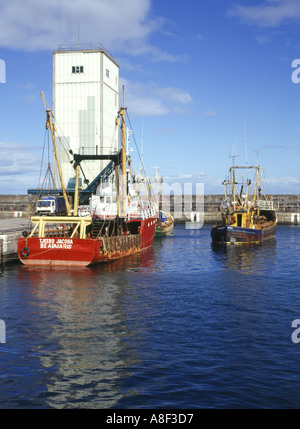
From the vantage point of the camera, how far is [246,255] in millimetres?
49000

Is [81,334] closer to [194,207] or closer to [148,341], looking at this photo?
[148,341]

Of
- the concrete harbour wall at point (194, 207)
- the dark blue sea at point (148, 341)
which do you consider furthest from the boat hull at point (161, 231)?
the dark blue sea at point (148, 341)

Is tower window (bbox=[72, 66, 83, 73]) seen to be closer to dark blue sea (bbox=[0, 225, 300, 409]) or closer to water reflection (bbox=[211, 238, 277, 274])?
water reflection (bbox=[211, 238, 277, 274])

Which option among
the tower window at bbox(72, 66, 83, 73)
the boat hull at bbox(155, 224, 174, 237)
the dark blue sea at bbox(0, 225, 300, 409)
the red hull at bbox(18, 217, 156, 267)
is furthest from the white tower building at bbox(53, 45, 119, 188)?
the dark blue sea at bbox(0, 225, 300, 409)

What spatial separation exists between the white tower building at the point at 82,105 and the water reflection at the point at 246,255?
28.9m

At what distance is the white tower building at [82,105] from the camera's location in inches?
2943

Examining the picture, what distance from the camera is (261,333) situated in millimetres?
19156

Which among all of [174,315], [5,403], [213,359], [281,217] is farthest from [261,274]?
[281,217]

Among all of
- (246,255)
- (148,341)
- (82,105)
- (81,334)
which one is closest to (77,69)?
(82,105)

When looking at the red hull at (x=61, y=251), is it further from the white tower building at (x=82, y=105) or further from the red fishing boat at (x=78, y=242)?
the white tower building at (x=82, y=105)

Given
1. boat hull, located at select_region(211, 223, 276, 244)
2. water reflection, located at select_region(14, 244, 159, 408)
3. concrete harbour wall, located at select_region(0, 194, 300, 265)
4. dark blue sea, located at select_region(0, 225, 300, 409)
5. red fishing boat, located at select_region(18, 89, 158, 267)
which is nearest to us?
dark blue sea, located at select_region(0, 225, 300, 409)

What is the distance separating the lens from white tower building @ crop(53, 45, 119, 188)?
245 ft

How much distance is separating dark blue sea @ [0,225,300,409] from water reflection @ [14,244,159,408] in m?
0.05
